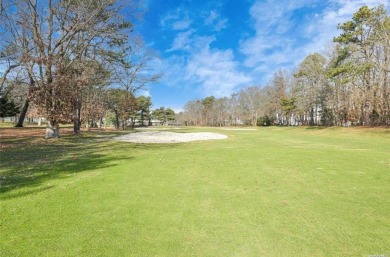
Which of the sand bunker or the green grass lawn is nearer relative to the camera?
the green grass lawn

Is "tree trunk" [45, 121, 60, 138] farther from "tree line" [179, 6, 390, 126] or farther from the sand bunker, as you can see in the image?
"tree line" [179, 6, 390, 126]

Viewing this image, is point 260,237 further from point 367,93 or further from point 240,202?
point 367,93

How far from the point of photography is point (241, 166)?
8.22 m

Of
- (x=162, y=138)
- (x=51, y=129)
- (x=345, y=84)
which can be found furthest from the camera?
(x=345, y=84)

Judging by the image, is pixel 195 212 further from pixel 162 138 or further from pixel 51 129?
pixel 162 138

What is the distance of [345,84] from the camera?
35406 mm

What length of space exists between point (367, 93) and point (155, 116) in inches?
3293

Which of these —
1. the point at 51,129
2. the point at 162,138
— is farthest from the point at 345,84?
the point at 51,129

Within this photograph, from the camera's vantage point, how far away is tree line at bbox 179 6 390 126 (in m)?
29.5

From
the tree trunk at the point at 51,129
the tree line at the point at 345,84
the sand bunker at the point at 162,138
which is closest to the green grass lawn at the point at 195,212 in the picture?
the sand bunker at the point at 162,138

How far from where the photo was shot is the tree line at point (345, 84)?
29.5 metres

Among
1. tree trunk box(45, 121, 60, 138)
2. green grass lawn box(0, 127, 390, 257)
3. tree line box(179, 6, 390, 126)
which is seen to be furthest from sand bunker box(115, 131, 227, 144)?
tree line box(179, 6, 390, 126)

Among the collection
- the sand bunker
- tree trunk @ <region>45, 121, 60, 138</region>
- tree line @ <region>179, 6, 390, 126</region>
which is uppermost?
tree line @ <region>179, 6, 390, 126</region>

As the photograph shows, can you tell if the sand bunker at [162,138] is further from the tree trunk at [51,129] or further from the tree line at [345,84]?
the tree line at [345,84]
